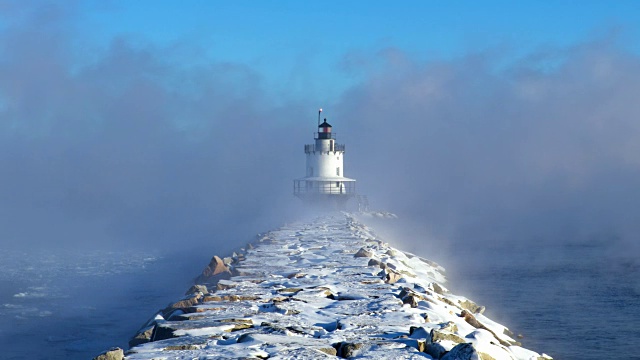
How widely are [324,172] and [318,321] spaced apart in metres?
40.5

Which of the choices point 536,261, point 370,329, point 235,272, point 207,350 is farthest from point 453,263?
point 207,350

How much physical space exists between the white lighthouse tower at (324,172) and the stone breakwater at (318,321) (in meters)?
31.6

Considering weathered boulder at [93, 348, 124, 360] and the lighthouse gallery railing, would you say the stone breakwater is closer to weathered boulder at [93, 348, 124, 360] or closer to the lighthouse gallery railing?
weathered boulder at [93, 348, 124, 360]

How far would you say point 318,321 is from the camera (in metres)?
12.2

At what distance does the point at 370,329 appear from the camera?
11414 millimetres

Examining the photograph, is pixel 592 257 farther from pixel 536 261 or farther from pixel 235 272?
pixel 235 272

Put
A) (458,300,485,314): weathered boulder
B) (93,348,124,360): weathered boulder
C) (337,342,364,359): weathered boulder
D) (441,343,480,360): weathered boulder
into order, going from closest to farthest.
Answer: (441,343,480,360): weathered boulder → (93,348,124,360): weathered boulder → (337,342,364,359): weathered boulder → (458,300,485,314): weathered boulder

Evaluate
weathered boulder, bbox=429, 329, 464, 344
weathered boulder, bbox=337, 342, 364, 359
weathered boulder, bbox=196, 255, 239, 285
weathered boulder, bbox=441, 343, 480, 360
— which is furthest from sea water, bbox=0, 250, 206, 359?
weathered boulder, bbox=441, 343, 480, 360

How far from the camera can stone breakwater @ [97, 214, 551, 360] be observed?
9.91m

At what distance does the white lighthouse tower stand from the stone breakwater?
104ft

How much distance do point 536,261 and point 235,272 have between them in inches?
696

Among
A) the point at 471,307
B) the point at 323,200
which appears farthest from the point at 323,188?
the point at 471,307

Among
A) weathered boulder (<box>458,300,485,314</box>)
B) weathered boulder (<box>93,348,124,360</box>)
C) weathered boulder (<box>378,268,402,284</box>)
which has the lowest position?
weathered boulder (<box>93,348,124,360</box>)

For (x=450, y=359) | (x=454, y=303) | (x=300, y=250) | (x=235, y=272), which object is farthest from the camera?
(x=300, y=250)
